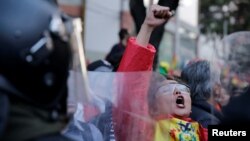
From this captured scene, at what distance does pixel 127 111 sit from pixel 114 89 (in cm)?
12

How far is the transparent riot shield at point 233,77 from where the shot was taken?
251cm

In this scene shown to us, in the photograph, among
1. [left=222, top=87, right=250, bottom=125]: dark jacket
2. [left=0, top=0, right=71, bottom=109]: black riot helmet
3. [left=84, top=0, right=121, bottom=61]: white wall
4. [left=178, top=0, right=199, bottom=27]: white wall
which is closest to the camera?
[left=0, top=0, right=71, bottom=109]: black riot helmet

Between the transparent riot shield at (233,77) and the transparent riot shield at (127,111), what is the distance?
29cm

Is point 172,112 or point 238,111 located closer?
point 238,111

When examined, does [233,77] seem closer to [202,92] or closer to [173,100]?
[173,100]

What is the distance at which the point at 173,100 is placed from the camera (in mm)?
2900

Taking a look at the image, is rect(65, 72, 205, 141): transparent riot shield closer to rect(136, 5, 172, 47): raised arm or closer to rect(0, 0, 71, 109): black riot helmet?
rect(136, 5, 172, 47): raised arm

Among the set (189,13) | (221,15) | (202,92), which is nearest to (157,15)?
(202,92)

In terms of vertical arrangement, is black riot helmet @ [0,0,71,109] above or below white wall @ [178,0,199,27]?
above

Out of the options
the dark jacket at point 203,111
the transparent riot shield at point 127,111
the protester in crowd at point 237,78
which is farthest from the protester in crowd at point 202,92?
the transparent riot shield at point 127,111

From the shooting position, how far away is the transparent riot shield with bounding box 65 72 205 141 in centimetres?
252

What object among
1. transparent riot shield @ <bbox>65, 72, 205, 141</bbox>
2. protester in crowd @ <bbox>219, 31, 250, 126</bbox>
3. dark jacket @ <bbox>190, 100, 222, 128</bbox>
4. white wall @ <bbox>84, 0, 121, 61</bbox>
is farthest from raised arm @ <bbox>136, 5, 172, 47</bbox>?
white wall @ <bbox>84, 0, 121, 61</bbox>

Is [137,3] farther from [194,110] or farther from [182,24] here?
[182,24]

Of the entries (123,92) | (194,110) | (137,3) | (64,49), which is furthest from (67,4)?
(64,49)
